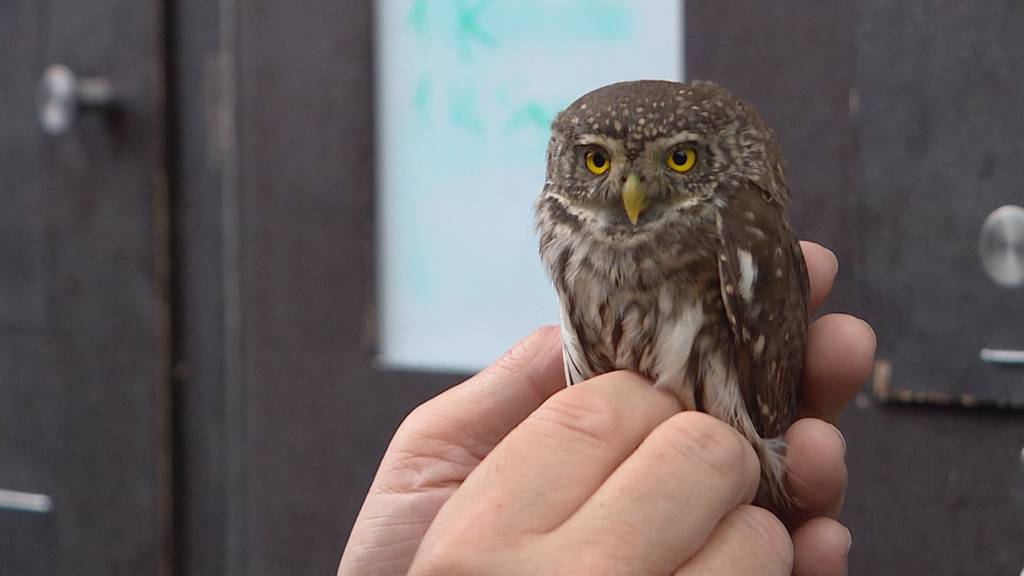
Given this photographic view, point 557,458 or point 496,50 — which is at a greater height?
point 496,50

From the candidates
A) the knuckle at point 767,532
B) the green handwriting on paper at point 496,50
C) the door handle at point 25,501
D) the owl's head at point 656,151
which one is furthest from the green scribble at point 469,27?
the door handle at point 25,501

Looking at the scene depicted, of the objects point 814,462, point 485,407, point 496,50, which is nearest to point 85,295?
point 496,50

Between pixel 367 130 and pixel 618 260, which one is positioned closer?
pixel 618 260

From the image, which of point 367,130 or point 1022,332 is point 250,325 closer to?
point 367,130

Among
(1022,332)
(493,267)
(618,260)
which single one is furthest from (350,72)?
(1022,332)

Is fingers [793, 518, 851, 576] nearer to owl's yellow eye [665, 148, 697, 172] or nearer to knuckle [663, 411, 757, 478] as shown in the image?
knuckle [663, 411, 757, 478]

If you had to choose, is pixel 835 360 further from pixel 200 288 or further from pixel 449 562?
pixel 200 288

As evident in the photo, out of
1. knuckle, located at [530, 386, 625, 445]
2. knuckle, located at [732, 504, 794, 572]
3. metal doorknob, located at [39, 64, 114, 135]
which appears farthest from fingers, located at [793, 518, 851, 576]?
metal doorknob, located at [39, 64, 114, 135]
